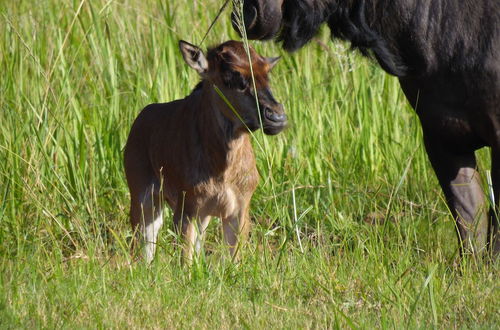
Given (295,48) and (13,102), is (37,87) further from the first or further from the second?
(295,48)

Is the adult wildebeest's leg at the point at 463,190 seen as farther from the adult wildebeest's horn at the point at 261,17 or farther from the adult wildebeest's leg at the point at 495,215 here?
the adult wildebeest's horn at the point at 261,17

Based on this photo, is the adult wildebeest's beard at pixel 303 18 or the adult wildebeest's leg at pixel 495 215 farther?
the adult wildebeest's beard at pixel 303 18

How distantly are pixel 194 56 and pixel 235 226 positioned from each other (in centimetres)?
87

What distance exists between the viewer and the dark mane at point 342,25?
183 inches

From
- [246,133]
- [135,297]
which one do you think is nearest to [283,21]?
[246,133]

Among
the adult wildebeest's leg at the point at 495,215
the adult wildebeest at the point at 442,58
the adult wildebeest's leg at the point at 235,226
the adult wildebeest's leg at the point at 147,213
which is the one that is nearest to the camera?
the adult wildebeest at the point at 442,58

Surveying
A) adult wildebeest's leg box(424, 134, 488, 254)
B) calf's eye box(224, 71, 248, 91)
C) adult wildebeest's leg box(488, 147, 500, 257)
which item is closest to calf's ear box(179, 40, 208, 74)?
calf's eye box(224, 71, 248, 91)

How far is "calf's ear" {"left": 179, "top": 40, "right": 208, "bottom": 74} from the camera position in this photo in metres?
4.96

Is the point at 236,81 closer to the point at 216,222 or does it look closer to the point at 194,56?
the point at 194,56

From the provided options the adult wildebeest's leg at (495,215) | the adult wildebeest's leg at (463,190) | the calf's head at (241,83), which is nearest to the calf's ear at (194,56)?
the calf's head at (241,83)

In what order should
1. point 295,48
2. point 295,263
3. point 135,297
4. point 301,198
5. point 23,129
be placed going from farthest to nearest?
point 301,198 < point 23,129 < point 295,48 < point 295,263 < point 135,297

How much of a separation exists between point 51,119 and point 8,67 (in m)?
0.50

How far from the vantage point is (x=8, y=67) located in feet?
20.1

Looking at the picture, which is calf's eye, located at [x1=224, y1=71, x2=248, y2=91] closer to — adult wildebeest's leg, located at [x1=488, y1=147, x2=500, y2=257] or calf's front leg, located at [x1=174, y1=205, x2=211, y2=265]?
calf's front leg, located at [x1=174, y1=205, x2=211, y2=265]
